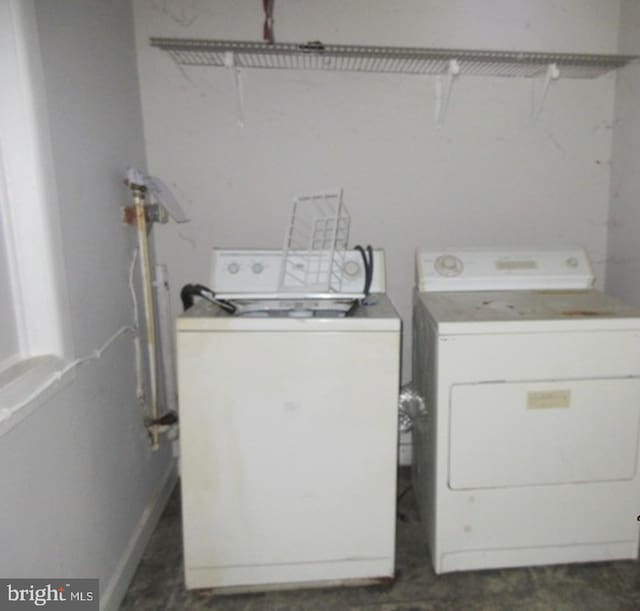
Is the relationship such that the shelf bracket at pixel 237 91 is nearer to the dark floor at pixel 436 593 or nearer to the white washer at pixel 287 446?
the white washer at pixel 287 446

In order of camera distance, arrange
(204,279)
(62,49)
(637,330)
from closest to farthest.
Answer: (62,49), (637,330), (204,279)

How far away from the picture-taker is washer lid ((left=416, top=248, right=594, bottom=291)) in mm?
1668

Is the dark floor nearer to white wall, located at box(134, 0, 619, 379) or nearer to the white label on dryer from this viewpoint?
the white label on dryer

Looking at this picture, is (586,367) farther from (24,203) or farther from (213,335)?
(24,203)

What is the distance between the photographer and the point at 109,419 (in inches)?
53.0

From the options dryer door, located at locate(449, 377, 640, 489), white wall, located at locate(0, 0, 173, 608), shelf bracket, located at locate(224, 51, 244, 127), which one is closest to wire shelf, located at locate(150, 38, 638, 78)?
shelf bracket, located at locate(224, 51, 244, 127)

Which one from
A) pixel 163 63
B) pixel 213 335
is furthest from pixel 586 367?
pixel 163 63

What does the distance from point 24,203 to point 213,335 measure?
55 cm

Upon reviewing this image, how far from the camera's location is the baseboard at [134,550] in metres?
1.29

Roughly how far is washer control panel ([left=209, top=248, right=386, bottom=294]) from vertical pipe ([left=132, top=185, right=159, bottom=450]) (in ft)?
0.76

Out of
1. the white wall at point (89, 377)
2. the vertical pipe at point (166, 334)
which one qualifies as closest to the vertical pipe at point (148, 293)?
the white wall at point (89, 377)

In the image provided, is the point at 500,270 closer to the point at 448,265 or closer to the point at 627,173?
the point at 448,265

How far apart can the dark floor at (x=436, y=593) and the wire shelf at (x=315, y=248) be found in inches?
39.1

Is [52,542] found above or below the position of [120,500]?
above
